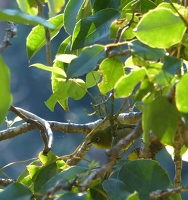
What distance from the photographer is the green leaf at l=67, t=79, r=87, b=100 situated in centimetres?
73

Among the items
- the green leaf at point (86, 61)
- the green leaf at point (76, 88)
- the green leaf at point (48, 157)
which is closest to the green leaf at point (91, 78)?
the green leaf at point (76, 88)

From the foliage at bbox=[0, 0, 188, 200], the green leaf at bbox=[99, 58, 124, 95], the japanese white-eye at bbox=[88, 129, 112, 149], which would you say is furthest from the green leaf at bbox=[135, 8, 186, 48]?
the japanese white-eye at bbox=[88, 129, 112, 149]

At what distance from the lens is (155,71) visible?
502 mm

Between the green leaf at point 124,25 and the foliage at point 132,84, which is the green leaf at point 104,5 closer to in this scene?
the foliage at point 132,84

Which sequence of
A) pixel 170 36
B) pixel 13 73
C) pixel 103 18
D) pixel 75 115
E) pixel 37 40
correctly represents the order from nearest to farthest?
pixel 170 36
pixel 103 18
pixel 37 40
pixel 75 115
pixel 13 73

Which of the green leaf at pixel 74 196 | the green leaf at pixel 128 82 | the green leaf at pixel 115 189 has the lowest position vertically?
the green leaf at pixel 115 189

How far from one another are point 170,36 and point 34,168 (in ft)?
0.93

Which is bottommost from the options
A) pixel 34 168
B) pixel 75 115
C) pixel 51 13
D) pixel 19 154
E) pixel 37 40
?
pixel 19 154

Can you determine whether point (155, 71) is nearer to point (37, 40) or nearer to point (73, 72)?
point (73, 72)

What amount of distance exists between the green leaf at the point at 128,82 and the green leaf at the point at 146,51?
2cm

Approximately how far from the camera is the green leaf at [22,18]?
412 millimetres

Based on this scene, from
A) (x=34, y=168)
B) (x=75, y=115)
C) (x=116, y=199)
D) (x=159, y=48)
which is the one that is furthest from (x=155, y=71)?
(x=75, y=115)

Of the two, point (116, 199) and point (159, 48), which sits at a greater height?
point (159, 48)

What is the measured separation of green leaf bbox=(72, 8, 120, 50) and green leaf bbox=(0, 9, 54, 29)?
0.20 m
